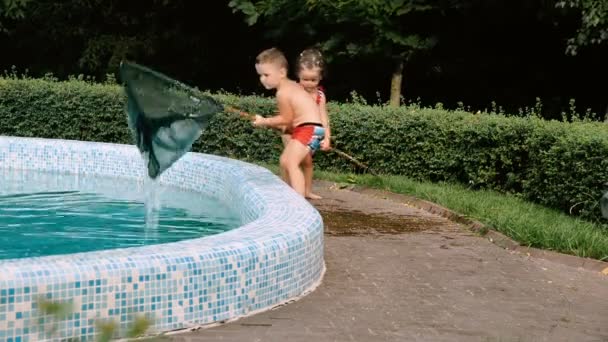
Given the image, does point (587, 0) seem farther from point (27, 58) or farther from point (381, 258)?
point (27, 58)

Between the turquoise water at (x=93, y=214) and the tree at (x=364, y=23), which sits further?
the tree at (x=364, y=23)

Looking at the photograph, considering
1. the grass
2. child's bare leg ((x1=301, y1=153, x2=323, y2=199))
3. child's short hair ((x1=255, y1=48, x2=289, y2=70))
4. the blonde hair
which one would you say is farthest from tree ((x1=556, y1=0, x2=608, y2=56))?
child's short hair ((x1=255, y1=48, x2=289, y2=70))

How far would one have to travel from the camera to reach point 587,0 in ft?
49.4

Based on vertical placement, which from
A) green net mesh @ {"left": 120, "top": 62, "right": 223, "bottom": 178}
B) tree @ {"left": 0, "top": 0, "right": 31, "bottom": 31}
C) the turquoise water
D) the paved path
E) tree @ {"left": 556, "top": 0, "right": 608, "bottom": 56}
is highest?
tree @ {"left": 556, "top": 0, "right": 608, "bottom": 56}

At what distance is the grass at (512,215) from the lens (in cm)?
777

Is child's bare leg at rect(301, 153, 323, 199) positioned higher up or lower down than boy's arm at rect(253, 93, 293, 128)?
lower down

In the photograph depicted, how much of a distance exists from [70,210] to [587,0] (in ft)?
29.8

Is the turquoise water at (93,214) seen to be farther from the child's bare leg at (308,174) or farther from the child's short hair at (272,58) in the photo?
the child's short hair at (272,58)

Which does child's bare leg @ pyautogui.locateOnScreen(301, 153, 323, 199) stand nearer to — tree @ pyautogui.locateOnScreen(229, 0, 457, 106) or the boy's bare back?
the boy's bare back

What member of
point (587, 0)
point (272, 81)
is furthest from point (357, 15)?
point (272, 81)

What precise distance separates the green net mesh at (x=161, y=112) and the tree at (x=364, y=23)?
8840 millimetres

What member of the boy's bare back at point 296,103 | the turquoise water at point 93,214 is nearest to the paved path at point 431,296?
the boy's bare back at point 296,103

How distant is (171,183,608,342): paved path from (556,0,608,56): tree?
7.35 metres

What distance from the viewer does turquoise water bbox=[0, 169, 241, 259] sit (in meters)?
7.95
